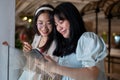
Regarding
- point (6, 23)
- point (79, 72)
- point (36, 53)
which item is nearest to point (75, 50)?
point (79, 72)

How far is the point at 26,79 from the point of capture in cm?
112

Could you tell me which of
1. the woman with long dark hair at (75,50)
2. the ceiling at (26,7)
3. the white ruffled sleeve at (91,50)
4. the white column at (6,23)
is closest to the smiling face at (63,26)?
the woman with long dark hair at (75,50)

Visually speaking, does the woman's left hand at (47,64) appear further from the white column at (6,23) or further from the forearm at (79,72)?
the white column at (6,23)

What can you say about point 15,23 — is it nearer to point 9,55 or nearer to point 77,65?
point 9,55

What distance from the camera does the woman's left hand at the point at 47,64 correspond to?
3.20 ft

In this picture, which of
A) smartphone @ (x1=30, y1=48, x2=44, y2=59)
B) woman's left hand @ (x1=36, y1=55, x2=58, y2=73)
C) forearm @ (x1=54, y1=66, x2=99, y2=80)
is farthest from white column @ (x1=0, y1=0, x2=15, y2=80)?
forearm @ (x1=54, y1=66, x2=99, y2=80)

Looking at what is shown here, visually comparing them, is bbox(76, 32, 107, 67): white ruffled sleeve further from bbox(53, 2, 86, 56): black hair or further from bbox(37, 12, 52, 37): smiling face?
bbox(37, 12, 52, 37): smiling face

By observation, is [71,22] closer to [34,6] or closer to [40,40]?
[40,40]

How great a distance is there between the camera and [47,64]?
98cm

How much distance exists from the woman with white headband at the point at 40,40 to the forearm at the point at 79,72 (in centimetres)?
11

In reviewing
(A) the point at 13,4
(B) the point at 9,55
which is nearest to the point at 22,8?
(A) the point at 13,4

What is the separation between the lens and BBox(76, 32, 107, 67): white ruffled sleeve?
2.88 feet

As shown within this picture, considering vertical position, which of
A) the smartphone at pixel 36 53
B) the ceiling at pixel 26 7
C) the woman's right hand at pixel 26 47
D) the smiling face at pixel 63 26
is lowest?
the smartphone at pixel 36 53

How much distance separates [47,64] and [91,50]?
21 cm
